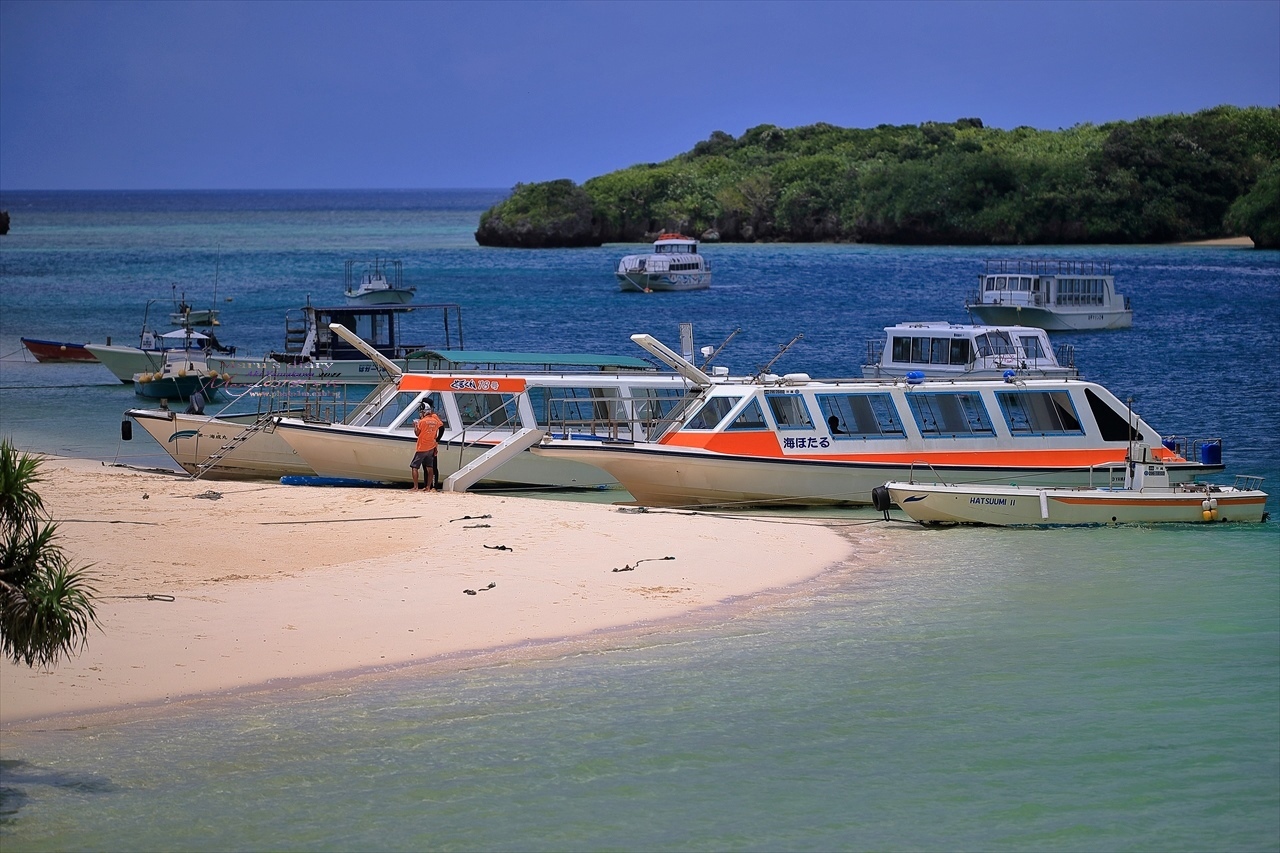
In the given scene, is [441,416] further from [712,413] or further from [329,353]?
[329,353]

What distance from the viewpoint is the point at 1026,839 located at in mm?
12086

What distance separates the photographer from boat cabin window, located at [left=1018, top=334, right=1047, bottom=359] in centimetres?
3791

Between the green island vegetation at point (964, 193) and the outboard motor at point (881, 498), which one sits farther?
the green island vegetation at point (964, 193)

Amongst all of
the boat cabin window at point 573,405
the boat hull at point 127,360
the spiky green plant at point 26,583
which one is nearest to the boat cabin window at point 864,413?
the boat cabin window at point 573,405

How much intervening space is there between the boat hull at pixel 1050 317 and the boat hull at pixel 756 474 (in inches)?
1452

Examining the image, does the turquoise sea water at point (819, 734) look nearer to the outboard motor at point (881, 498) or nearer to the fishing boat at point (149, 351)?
the outboard motor at point (881, 498)

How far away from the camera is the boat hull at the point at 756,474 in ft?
78.8

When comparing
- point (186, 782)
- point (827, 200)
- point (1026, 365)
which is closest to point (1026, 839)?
point (186, 782)

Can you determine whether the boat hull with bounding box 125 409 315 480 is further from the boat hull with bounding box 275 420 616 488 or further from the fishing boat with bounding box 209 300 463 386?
the fishing boat with bounding box 209 300 463 386

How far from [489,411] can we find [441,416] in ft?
2.72

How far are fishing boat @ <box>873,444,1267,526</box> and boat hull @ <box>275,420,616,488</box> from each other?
6105 mm

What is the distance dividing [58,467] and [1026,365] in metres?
21.5

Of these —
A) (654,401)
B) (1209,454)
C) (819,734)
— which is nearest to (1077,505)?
(1209,454)

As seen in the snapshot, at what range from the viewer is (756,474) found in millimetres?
24125
